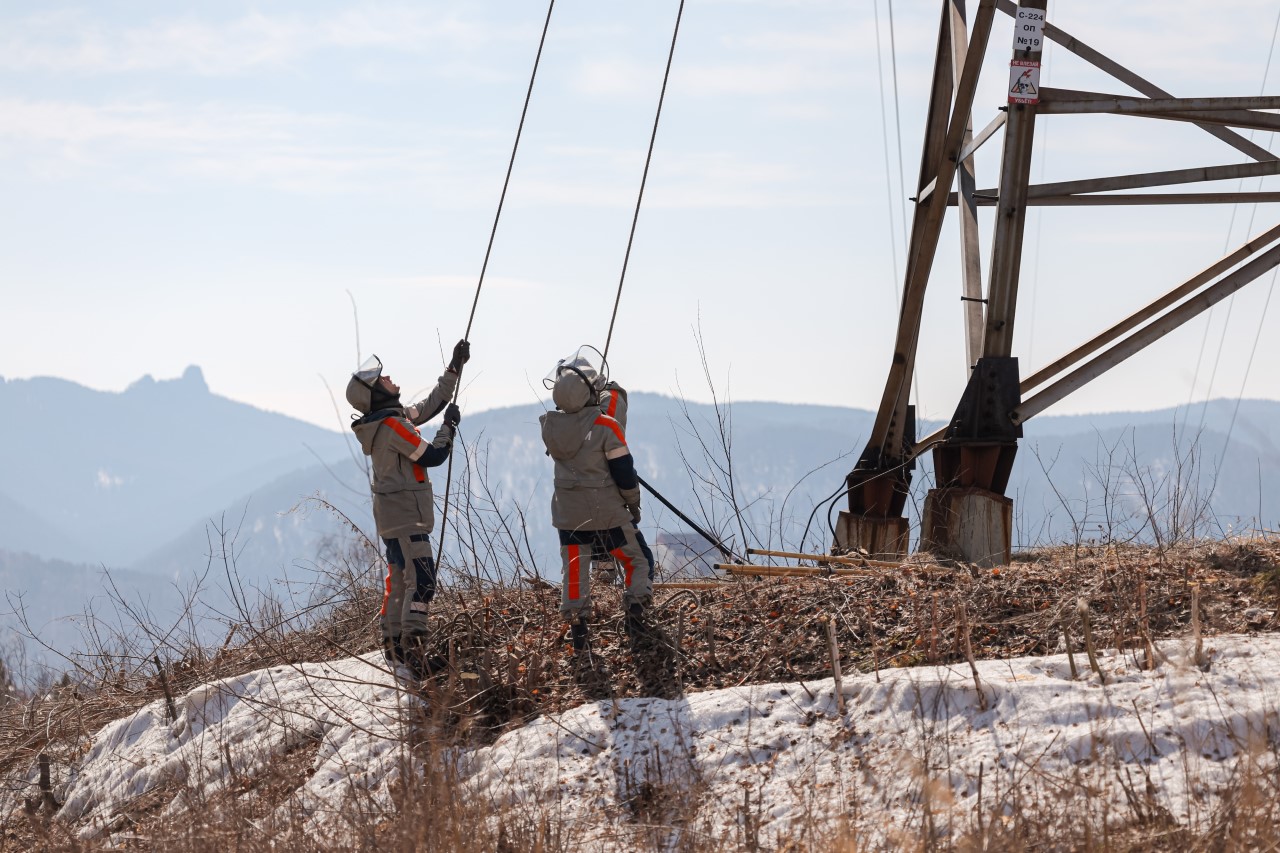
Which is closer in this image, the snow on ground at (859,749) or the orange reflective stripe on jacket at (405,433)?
the snow on ground at (859,749)

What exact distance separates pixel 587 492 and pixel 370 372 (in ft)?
5.20

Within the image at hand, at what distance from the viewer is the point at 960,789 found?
477 cm

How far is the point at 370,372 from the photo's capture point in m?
7.62

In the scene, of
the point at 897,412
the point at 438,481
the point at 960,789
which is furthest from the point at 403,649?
the point at 897,412

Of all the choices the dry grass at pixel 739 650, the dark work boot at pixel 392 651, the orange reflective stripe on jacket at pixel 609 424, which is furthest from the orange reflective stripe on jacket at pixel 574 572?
the dark work boot at pixel 392 651

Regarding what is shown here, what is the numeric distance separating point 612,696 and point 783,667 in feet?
2.96

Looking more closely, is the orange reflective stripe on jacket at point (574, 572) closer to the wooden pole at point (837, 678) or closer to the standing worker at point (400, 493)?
the standing worker at point (400, 493)

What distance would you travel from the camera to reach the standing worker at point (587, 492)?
7184mm

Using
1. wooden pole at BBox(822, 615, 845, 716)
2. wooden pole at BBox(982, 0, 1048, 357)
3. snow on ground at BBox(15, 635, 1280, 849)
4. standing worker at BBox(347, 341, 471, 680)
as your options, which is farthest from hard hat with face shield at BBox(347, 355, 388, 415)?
wooden pole at BBox(982, 0, 1048, 357)

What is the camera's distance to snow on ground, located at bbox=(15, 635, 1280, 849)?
467cm

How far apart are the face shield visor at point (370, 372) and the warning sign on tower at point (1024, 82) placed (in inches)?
172

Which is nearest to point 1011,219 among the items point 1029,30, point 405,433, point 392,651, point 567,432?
point 1029,30

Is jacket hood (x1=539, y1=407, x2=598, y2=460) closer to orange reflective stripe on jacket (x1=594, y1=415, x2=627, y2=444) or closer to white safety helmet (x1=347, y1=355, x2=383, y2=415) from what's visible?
orange reflective stripe on jacket (x1=594, y1=415, x2=627, y2=444)

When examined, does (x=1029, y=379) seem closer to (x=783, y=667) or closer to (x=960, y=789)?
(x=783, y=667)
